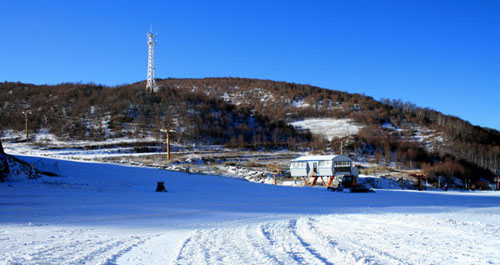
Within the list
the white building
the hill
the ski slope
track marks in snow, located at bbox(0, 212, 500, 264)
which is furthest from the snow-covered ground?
track marks in snow, located at bbox(0, 212, 500, 264)

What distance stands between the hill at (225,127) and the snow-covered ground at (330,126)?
0.99 meters

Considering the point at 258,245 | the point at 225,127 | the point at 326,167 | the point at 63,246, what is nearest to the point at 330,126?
the point at 225,127

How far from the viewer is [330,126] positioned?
113875 mm

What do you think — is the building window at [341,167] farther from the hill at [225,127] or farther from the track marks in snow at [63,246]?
the track marks in snow at [63,246]

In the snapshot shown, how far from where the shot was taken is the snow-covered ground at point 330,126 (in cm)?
10362

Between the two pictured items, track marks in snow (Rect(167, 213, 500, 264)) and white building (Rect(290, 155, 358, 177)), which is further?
white building (Rect(290, 155, 358, 177))

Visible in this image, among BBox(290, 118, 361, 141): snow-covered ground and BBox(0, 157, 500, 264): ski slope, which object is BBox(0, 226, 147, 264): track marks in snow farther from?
BBox(290, 118, 361, 141): snow-covered ground

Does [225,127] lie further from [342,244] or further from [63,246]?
[63,246]

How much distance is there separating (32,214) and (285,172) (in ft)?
133

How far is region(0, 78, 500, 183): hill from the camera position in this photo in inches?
3063

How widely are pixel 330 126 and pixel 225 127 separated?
38449mm

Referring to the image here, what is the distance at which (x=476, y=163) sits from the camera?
3243 inches

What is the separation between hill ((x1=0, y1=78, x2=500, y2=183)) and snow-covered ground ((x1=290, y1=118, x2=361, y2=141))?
99 centimetres

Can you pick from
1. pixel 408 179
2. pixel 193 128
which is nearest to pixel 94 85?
pixel 193 128
